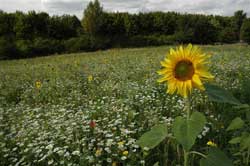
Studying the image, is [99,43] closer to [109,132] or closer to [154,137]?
[109,132]

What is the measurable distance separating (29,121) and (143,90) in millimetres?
1856

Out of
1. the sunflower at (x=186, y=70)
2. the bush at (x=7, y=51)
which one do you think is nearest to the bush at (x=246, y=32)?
the bush at (x=7, y=51)

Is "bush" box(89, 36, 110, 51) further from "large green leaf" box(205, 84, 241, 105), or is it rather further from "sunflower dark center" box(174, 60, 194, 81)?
"large green leaf" box(205, 84, 241, 105)

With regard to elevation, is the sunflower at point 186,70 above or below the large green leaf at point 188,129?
above

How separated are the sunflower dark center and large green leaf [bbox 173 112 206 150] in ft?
0.58

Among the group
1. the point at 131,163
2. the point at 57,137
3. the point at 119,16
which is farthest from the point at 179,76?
the point at 119,16

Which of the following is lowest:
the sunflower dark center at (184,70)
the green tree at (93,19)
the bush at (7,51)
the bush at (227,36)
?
the bush at (7,51)

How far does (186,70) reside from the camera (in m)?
1.24

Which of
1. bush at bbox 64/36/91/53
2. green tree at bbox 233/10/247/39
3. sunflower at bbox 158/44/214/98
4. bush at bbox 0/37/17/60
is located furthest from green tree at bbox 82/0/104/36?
sunflower at bbox 158/44/214/98

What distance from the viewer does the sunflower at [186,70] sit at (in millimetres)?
1187

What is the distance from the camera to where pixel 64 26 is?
30906mm

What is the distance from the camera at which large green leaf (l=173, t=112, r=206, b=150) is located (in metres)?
1.05

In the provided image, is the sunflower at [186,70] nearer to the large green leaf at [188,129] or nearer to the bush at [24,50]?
the large green leaf at [188,129]

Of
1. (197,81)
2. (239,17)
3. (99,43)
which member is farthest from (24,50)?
(239,17)
